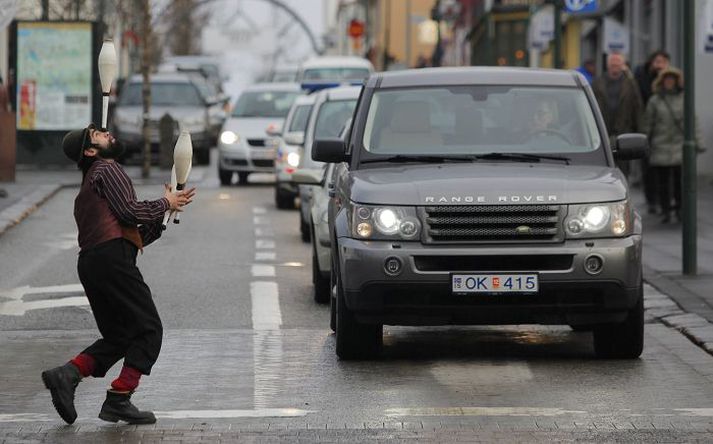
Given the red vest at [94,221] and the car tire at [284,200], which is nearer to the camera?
the red vest at [94,221]

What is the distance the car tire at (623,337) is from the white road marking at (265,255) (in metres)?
7.05

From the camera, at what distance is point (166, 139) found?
3406 centimetres

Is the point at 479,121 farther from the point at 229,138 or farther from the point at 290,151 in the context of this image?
the point at 229,138

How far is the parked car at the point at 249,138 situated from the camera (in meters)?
30.0

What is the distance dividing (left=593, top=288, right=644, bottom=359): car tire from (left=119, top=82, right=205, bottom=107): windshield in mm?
26063

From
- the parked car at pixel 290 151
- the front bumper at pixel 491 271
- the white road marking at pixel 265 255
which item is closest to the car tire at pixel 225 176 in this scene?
the parked car at pixel 290 151

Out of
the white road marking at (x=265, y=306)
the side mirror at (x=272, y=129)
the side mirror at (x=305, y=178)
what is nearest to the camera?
the white road marking at (x=265, y=306)

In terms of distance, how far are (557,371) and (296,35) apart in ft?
478

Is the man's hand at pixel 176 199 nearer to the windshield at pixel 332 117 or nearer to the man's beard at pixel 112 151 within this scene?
the man's beard at pixel 112 151

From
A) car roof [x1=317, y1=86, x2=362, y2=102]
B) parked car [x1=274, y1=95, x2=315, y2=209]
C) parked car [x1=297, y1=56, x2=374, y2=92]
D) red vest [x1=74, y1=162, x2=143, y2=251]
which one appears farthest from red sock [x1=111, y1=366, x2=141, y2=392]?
parked car [x1=297, y1=56, x2=374, y2=92]

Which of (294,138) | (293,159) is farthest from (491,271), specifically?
(293,159)

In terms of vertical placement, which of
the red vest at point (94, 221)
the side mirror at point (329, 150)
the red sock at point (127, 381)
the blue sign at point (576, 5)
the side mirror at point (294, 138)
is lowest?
the red sock at point (127, 381)

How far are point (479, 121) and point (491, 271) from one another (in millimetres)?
1622

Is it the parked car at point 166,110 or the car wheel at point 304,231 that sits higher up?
the parked car at point 166,110
